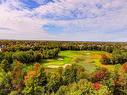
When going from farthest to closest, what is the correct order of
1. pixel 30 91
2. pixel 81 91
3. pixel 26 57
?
1. pixel 26 57
2. pixel 30 91
3. pixel 81 91

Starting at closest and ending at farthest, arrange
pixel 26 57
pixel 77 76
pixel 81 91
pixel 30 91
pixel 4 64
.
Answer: pixel 81 91
pixel 30 91
pixel 77 76
pixel 4 64
pixel 26 57

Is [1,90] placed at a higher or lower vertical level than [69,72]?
lower

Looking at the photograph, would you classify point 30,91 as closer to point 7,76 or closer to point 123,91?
point 7,76

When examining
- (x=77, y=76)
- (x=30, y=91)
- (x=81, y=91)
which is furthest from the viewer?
(x=77, y=76)

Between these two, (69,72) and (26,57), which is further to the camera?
(26,57)

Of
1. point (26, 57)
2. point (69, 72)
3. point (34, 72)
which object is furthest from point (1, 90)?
point (26, 57)

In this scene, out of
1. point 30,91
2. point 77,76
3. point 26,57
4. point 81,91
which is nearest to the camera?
point 81,91

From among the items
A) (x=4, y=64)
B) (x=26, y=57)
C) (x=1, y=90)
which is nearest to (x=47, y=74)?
(x=1, y=90)

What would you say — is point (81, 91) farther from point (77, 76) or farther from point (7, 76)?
point (7, 76)

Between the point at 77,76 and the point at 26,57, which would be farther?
the point at 26,57
